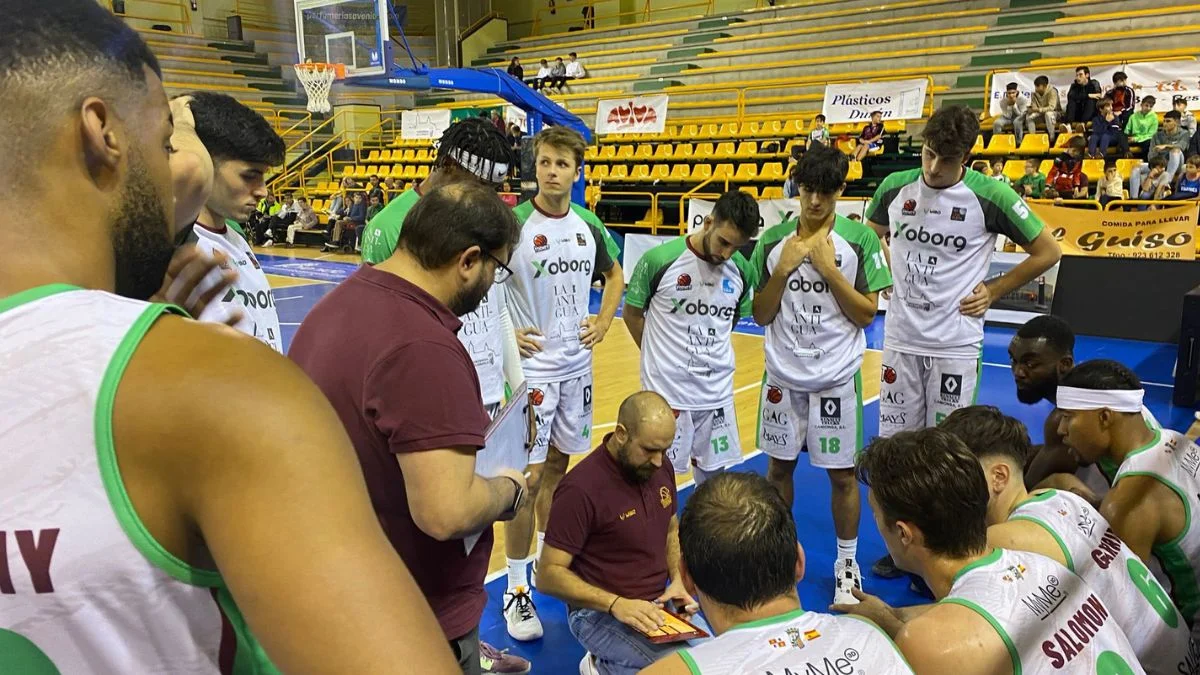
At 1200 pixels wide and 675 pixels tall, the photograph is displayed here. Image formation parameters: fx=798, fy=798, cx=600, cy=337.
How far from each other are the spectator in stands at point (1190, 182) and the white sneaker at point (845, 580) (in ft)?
29.3

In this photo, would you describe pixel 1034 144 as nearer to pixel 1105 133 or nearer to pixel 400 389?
pixel 1105 133

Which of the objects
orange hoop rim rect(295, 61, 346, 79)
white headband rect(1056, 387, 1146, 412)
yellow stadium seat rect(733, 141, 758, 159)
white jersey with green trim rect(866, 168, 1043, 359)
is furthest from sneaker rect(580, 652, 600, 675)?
yellow stadium seat rect(733, 141, 758, 159)

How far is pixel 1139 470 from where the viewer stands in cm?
255

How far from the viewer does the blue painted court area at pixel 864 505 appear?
3455 mm

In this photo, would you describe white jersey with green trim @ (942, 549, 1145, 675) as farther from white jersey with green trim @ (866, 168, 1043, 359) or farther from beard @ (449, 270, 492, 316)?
white jersey with green trim @ (866, 168, 1043, 359)

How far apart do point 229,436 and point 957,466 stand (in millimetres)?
1820

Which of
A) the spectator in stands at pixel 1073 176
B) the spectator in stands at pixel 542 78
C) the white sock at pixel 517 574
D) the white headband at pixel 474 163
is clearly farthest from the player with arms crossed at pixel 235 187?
the spectator in stands at pixel 542 78

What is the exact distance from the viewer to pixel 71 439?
63cm

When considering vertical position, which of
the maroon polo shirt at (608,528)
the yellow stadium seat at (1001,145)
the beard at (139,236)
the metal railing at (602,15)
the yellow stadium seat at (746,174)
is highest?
Result: the metal railing at (602,15)

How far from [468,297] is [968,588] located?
4.41 feet

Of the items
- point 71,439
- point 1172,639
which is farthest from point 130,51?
point 1172,639

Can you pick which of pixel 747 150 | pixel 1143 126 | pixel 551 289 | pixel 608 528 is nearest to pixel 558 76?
pixel 747 150

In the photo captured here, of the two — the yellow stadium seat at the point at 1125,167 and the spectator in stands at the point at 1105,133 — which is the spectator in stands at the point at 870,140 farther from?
the yellow stadium seat at the point at 1125,167

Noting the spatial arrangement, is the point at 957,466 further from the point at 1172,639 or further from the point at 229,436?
the point at 229,436
